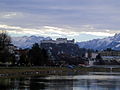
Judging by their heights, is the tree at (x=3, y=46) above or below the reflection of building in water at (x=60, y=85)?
above

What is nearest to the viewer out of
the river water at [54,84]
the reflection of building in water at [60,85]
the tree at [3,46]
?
the river water at [54,84]

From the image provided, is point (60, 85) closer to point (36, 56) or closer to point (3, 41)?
point (3, 41)

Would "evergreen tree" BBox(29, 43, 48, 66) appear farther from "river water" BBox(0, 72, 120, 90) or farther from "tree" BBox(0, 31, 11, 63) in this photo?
"river water" BBox(0, 72, 120, 90)

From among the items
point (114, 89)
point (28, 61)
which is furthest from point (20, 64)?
point (114, 89)

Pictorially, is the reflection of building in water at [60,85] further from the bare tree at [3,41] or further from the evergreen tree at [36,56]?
the evergreen tree at [36,56]

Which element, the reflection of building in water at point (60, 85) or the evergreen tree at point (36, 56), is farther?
the evergreen tree at point (36, 56)

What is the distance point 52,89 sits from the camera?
167 feet

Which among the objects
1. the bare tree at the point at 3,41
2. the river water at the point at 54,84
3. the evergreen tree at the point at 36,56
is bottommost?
the river water at the point at 54,84

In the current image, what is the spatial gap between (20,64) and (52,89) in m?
94.4


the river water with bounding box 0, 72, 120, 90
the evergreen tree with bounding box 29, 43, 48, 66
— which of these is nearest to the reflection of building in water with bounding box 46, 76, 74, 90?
the river water with bounding box 0, 72, 120, 90

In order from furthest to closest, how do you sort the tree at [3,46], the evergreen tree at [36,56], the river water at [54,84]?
the evergreen tree at [36,56] < the tree at [3,46] < the river water at [54,84]

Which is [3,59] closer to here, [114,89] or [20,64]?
[20,64]

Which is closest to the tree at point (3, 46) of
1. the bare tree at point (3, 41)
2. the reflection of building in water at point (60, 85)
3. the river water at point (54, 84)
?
the bare tree at point (3, 41)

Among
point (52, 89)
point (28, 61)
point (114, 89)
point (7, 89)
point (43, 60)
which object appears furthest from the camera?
point (43, 60)
